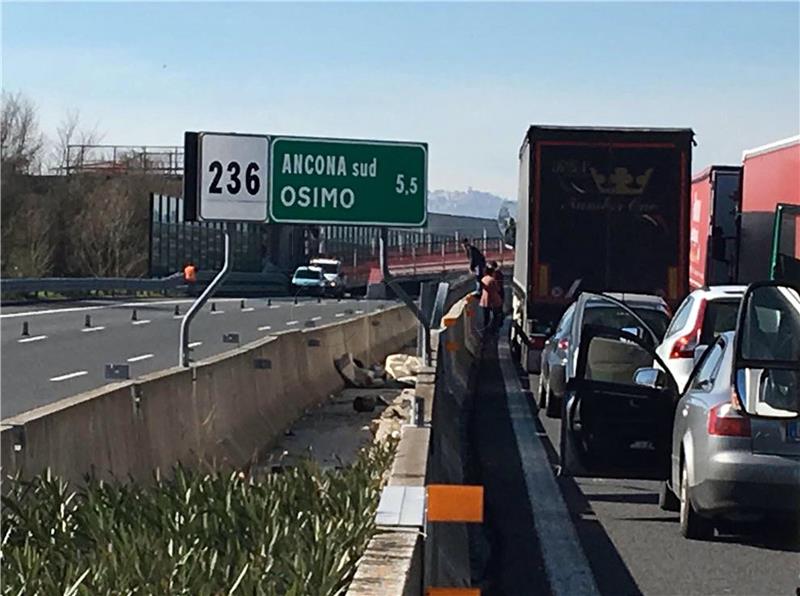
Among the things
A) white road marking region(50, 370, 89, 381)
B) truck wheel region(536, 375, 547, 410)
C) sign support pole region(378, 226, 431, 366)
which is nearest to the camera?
sign support pole region(378, 226, 431, 366)

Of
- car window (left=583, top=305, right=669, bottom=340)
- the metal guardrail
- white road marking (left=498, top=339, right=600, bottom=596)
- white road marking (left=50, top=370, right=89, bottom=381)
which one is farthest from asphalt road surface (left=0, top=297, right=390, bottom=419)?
car window (left=583, top=305, right=669, bottom=340)

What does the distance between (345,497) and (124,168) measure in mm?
58275

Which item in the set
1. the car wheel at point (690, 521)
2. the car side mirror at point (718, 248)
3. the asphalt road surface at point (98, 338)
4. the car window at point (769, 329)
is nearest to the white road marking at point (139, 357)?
the asphalt road surface at point (98, 338)

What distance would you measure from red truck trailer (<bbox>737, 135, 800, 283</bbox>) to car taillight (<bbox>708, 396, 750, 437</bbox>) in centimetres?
696

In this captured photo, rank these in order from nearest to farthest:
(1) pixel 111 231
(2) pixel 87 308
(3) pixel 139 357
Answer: (3) pixel 139 357 < (2) pixel 87 308 < (1) pixel 111 231

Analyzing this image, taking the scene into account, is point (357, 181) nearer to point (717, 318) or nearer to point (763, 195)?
point (717, 318)

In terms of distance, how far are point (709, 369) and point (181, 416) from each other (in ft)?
13.5

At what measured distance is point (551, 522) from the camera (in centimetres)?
1195

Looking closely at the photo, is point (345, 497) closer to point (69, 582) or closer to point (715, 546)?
point (69, 582)

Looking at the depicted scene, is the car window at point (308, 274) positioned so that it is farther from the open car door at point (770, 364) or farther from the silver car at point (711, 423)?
the open car door at point (770, 364)

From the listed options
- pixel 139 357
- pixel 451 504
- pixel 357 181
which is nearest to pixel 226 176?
pixel 357 181

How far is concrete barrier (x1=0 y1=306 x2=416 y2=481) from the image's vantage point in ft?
29.8

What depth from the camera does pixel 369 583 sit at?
5.68 metres

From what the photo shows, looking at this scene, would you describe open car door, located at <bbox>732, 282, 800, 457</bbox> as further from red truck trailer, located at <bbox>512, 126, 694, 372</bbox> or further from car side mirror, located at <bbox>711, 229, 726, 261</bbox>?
car side mirror, located at <bbox>711, 229, 726, 261</bbox>
